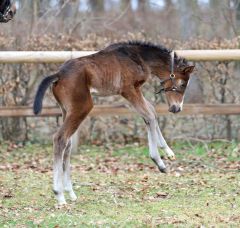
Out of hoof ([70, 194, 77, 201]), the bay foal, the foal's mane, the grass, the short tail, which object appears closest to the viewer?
the grass

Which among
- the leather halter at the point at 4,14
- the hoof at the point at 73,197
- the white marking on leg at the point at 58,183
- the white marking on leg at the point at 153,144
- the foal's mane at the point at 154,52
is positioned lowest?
the hoof at the point at 73,197

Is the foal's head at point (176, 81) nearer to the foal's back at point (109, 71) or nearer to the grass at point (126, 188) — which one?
the foal's back at point (109, 71)

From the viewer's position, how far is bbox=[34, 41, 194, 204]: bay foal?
323 inches

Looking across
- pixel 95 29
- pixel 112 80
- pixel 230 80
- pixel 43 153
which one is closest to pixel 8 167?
pixel 43 153

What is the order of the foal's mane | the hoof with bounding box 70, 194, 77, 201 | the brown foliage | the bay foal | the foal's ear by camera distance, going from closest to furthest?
the bay foal
the hoof with bounding box 70, 194, 77, 201
the foal's ear
the foal's mane
the brown foliage

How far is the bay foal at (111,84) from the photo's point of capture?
26.9 ft

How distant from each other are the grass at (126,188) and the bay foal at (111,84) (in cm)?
47

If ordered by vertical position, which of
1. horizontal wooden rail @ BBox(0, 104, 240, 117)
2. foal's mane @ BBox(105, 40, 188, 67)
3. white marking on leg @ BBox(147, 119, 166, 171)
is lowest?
white marking on leg @ BBox(147, 119, 166, 171)

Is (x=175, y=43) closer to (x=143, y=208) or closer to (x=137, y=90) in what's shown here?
(x=137, y=90)

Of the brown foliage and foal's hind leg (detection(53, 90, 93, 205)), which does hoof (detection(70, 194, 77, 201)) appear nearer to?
foal's hind leg (detection(53, 90, 93, 205))

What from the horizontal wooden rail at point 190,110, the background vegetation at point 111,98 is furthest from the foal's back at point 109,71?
the background vegetation at point 111,98

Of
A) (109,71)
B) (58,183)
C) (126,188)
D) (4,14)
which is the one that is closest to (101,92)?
(109,71)

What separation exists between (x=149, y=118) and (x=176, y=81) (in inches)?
23.7

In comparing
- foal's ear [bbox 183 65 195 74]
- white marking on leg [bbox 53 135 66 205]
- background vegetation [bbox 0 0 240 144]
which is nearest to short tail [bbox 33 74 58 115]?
A: white marking on leg [bbox 53 135 66 205]
